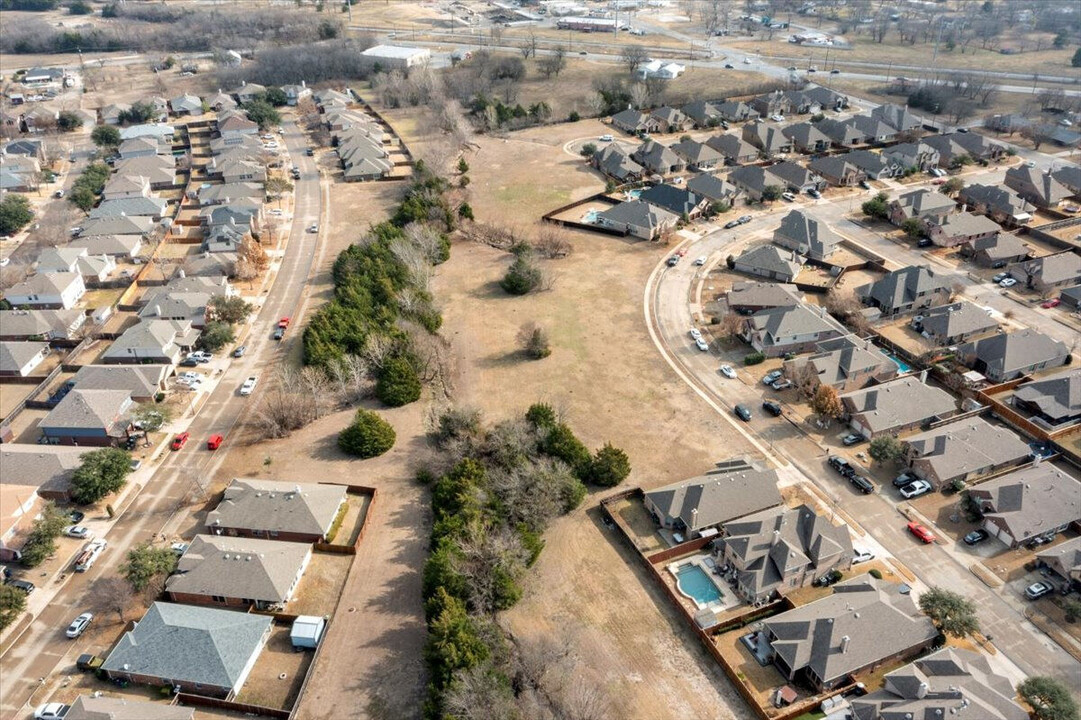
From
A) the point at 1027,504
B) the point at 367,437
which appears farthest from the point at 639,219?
the point at 1027,504

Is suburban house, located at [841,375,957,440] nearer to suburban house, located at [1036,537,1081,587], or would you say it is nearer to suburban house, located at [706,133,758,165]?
suburban house, located at [1036,537,1081,587]

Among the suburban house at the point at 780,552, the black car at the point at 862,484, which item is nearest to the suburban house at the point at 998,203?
the black car at the point at 862,484

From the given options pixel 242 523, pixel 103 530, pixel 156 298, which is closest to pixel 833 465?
pixel 242 523

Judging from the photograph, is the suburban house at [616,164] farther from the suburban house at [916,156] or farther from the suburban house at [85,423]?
the suburban house at [85,423]

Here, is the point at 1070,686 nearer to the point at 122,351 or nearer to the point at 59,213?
the point at 122,351

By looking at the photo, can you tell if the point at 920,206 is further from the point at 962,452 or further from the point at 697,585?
the point at 697,585

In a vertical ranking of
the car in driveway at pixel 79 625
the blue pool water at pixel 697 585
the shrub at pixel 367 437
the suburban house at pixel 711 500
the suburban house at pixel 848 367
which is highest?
the suburban house at pixel 848 367
